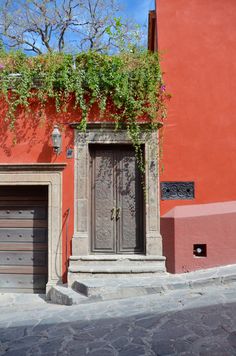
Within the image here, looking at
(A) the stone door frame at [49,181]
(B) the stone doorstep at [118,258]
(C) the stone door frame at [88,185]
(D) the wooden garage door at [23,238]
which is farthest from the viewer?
(D) the wooden garage door at [23,238]

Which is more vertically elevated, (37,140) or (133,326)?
(37,140)

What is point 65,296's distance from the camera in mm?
5582

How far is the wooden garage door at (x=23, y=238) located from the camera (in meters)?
6.75

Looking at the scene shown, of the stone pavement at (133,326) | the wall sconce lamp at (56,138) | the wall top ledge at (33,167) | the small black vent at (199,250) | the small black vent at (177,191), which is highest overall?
the wall sconce lamp at (56,138)

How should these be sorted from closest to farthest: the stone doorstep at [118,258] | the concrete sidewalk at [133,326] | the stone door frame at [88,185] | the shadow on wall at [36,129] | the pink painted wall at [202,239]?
the concrete sidewalk at [133,326]
the pink painted wall at [202,239]
the stone doorstep at [118,258]
the stone door frame at [88,185]
the shadow on wall at [36,129]

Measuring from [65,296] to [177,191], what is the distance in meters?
2.62

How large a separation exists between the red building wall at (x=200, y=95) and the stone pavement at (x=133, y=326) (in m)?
1.53

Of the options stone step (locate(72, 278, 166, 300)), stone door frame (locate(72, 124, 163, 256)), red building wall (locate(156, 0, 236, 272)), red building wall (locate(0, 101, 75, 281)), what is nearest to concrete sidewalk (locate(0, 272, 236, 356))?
stone step (locate(72, 278, 166, 300))

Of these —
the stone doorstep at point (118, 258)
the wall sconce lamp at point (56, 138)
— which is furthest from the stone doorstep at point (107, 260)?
the wall sconce lamp at point (56, 138)

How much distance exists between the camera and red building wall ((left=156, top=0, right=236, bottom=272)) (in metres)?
6.53

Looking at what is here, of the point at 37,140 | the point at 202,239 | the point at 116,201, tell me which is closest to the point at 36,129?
the point at 37,140

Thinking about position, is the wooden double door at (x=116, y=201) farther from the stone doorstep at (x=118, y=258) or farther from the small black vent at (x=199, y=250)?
the small black vent at (x=199, y=250)

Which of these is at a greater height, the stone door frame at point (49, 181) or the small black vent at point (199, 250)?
the stone door frame at point (49, 181)

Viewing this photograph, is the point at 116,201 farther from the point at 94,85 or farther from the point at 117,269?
the point at 94,85
